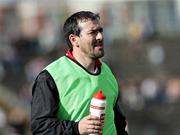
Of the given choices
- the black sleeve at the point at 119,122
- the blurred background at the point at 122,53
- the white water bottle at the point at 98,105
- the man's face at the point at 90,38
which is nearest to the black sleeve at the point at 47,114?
the white water bottle at the point at 98,105

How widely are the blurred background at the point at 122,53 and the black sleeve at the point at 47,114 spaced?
1048 cm

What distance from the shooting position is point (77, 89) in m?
7.15

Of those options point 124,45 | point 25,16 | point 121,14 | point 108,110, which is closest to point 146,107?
point 124,45

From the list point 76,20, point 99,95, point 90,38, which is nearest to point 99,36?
point 90,38

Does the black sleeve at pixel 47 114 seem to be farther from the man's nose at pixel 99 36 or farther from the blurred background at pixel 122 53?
the blurred background at pixel 122 53

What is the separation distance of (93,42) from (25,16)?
21135 millimetres

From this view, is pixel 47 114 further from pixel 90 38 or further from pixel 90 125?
pixel 90 38

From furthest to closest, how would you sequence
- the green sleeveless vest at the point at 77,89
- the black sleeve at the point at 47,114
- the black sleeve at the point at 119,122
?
the black sleeve at the point at 119,122, the green sleeveless vest at the point at 77,89, the black sleeve at the point at 47,114

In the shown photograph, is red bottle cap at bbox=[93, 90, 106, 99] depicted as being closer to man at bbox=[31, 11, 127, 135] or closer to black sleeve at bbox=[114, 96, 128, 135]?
man at bbox=[31, 11, 127, 135]

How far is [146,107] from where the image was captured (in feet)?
70.0

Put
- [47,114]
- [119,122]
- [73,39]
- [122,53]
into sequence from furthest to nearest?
[122,53] < [119,122] < [73,39] < [47,114]

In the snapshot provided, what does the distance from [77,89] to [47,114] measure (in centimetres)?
35

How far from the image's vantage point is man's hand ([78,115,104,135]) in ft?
22.5

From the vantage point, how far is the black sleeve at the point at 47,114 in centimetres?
695
